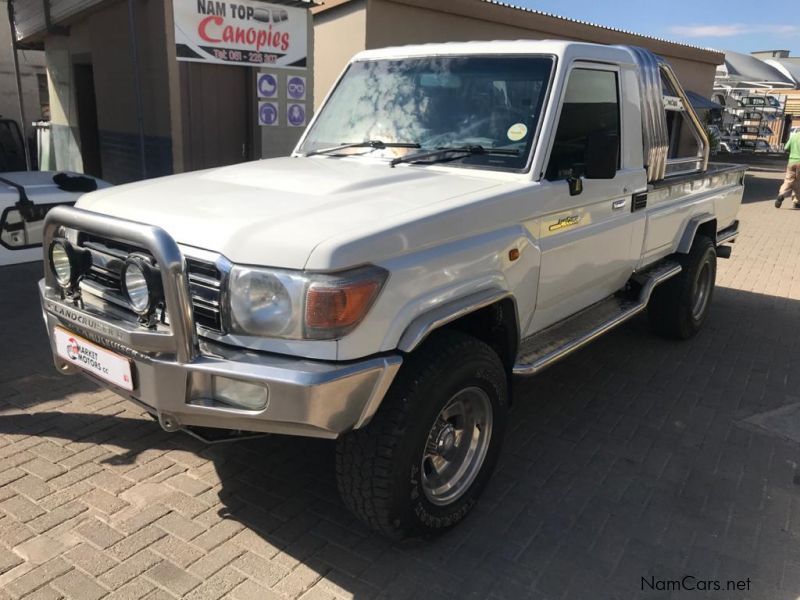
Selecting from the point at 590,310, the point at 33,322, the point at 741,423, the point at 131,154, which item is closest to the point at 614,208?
the point at 590,310

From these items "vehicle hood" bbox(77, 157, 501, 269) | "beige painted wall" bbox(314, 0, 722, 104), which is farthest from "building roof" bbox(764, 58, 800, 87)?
"vehicle hood" bbox(77, 157, 501, 269)

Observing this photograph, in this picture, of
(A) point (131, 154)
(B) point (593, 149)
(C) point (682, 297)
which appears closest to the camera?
(B) point (593, 149)

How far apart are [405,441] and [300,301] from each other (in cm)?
71

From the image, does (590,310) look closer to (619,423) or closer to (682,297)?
(619,423)

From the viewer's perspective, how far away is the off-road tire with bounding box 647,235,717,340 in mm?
5418

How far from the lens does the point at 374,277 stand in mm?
2436

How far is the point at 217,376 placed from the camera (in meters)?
2.40

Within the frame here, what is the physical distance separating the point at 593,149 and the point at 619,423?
1802 millimetres

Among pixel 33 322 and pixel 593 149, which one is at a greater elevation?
pixel 593 149

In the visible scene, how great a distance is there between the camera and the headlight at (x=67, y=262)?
2857 millimetres

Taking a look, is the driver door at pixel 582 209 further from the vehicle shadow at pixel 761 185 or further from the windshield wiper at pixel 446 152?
the vehicle shadow at pixel 761 185

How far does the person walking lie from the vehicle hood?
13.4 meters

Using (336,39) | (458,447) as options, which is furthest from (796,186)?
(458,447)

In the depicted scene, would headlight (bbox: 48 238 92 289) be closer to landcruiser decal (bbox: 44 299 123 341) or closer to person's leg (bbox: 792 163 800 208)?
landcruiser decal (bbox: 44 299 123 341)
